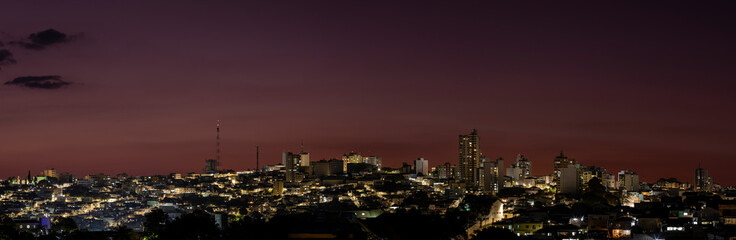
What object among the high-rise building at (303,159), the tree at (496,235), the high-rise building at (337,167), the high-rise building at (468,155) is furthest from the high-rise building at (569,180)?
the tree at (496,235)

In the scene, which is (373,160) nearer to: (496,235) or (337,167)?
(337,167)

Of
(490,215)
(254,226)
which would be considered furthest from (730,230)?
(254,226)

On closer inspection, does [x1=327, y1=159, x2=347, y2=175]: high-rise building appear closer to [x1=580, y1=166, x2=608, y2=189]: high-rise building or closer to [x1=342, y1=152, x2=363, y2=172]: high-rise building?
[x1=342, y1=152, x2=363, y2=172]: high-rise building

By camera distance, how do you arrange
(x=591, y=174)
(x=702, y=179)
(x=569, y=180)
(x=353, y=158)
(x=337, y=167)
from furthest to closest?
(x=353, y=158) → (x=337, y=167) → (x=702, y=179) → (x=591, y=174) → (x=569, y=180)

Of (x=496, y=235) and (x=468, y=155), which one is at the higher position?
(x=468, y=155)

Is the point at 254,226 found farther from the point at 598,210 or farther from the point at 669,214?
the point at 669,214

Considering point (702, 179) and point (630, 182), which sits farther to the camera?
point (702, 179)

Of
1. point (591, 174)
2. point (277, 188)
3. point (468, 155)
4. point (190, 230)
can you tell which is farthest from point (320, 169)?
point (190, 230)
